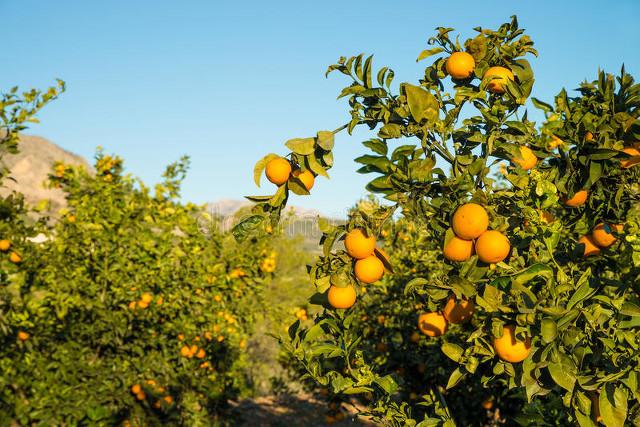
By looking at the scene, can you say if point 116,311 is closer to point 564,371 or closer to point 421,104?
point 421,104

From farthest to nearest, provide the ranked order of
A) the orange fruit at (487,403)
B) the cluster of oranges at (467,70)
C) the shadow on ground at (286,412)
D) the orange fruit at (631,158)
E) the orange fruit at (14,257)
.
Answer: the shadow on ground at (286,412) < the orange fruit at (14,257) < the orange fruit at (487,403) < the orange fruit at (631,158) < the cluster of oranges at (467,70)

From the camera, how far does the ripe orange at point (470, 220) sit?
56.3 inches

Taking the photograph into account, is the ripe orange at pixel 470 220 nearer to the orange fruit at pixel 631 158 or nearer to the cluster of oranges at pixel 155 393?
the orange fruit at pixel 631 158

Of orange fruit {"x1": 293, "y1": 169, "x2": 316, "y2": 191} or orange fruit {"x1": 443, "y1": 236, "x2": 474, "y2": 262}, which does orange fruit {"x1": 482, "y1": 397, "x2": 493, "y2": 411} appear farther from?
orange fruit {"x1": 293, "y1": 169, "x2": 316, "y2": 191}

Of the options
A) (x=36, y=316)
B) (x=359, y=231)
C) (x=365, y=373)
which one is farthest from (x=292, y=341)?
(x=36, y=316)

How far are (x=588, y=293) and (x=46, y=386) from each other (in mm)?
4462

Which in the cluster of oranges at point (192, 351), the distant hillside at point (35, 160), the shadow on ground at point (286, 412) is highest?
the distant hillside at point (35, 160)

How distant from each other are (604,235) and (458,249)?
2.54ft

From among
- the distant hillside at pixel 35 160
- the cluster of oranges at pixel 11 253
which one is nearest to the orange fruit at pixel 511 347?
the cluster of oranges at pixel 11 253

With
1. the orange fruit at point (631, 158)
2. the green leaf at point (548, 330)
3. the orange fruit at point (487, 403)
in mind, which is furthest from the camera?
the orange fruit at point (487, 403)

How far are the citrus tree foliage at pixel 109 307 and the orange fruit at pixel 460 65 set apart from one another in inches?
139

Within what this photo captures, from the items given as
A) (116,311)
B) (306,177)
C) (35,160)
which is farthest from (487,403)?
(35,160)

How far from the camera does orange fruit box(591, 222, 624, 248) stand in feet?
6.29

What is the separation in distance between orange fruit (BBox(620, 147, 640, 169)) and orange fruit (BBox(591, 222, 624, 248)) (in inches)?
9.6
